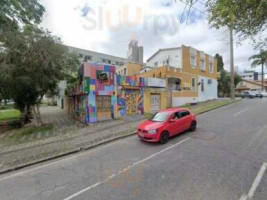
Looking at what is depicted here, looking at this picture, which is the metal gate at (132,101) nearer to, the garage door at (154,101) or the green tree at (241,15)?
the garage door at (154,101)

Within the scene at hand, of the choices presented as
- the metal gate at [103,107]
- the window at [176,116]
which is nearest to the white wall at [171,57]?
the metal gate at [103,107]

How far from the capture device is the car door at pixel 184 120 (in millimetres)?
10227

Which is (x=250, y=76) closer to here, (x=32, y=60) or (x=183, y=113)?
(x=183, y=113)

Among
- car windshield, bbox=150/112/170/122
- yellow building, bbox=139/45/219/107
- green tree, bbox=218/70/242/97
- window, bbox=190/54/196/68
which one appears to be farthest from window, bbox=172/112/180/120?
green tree, bbox=218/70/242/97

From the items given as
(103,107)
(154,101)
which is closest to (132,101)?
(154,101)

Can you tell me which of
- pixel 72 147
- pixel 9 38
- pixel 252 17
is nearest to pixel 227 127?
pixel 252 17

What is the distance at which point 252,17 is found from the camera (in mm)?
6457

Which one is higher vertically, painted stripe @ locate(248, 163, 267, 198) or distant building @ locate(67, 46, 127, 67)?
distant building @ locate(67, 46, 127, 67)

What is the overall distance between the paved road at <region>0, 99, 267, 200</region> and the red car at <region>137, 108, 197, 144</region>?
49cm

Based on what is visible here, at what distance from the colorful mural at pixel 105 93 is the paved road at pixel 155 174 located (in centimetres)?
675

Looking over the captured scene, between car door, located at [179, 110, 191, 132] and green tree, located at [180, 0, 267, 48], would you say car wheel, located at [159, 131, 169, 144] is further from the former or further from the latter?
green tree, located at [180, 0, 267, 48]

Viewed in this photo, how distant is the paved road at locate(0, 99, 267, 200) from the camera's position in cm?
459

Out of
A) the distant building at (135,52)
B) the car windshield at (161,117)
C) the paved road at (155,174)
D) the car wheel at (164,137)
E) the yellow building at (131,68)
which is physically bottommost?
the paved road at (155,174)

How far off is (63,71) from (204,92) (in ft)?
69.7
